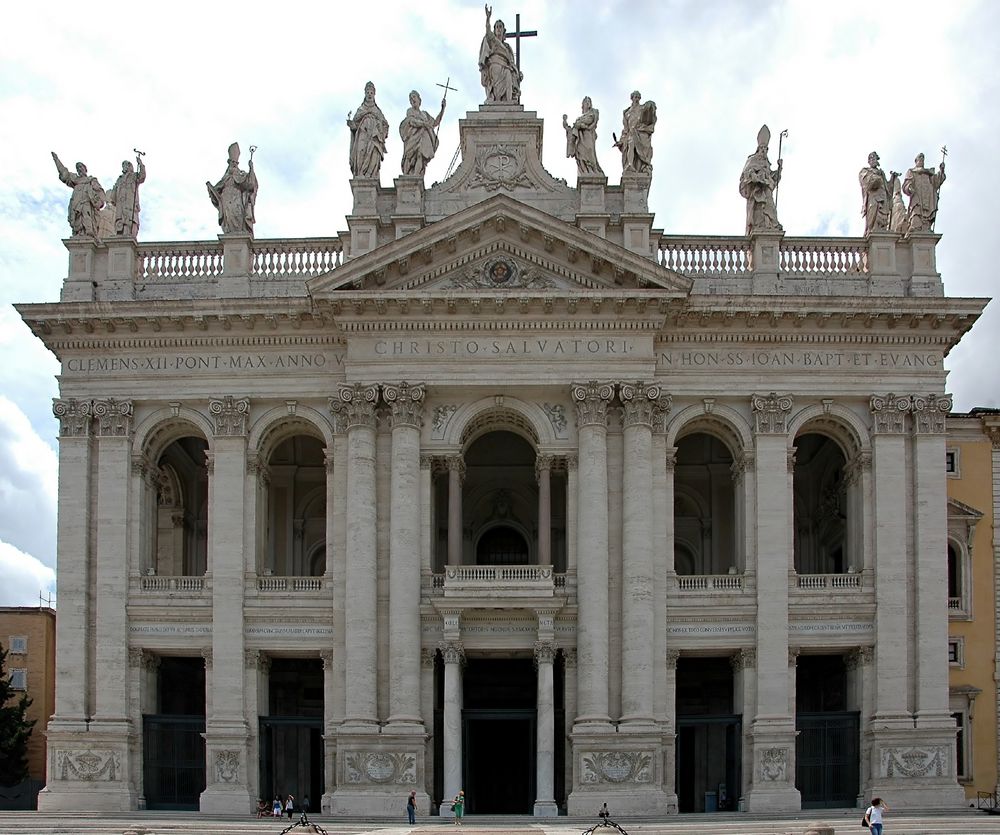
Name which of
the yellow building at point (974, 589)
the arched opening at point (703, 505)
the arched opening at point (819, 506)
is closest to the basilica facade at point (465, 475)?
the arched opening at point (819, 506)

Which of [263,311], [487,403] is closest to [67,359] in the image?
[263,311]

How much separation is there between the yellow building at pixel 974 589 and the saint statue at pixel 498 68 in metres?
17.3

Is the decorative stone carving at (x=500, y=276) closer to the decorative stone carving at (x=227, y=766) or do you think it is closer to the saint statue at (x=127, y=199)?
the saint statue at (x=127, y=199)

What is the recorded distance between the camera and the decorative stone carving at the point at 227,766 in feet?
152

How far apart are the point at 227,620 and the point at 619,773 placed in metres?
12.1

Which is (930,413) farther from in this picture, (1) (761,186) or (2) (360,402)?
(2) (360,402)

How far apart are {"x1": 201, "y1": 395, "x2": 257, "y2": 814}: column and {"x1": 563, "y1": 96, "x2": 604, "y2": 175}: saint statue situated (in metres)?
12.3

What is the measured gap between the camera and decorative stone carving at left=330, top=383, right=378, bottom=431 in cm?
4694

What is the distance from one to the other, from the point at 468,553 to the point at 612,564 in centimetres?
747

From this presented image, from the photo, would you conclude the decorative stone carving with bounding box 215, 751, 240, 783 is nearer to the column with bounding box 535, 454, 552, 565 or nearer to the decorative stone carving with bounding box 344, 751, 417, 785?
the decorative stone carving with bounding box 344, 751, 417, 785

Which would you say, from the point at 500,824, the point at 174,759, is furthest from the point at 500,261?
the point at 174,759

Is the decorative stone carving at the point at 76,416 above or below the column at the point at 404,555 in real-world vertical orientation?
above

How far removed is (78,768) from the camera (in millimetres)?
46594

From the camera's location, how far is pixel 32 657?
192 feet
